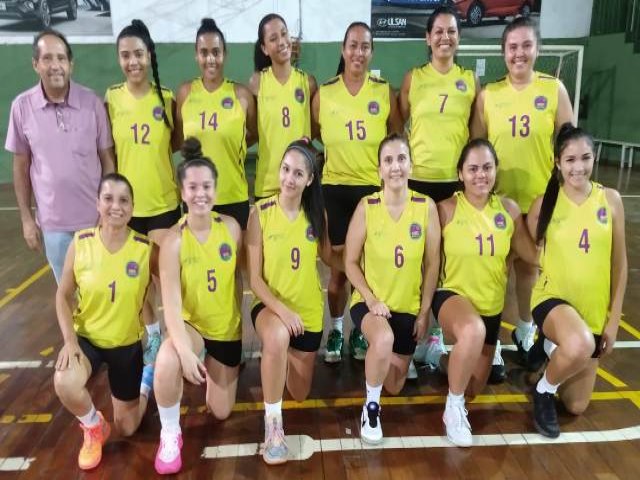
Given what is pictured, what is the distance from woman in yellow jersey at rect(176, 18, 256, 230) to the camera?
300 cm

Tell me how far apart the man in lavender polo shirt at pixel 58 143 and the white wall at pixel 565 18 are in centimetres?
985

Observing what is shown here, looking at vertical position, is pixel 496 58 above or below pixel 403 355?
above

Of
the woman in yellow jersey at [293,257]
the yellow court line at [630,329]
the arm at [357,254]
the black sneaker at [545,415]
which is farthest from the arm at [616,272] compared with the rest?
the woman in yellow jersey at [293,257]

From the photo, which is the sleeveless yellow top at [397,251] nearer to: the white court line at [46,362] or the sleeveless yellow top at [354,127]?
the sleeveless yellow top at [354,127]

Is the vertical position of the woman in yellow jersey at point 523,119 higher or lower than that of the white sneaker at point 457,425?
→ higher

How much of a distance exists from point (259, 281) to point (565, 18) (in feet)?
34.0

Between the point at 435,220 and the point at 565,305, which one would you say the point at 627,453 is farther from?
the point at 435,220

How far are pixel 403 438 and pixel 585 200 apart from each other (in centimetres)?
146

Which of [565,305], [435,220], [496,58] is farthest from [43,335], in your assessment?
[496,58]

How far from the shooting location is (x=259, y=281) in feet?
8.49

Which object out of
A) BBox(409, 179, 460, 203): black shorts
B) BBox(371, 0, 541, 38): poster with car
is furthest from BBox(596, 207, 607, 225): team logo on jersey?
BBox(371, 0, 541, 38): poster with car

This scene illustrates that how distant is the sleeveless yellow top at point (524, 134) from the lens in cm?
293

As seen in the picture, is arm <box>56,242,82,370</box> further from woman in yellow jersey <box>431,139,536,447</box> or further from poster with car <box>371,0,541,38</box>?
poster with car <box>371,0,541,38</box>

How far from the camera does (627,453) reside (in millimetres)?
2375
